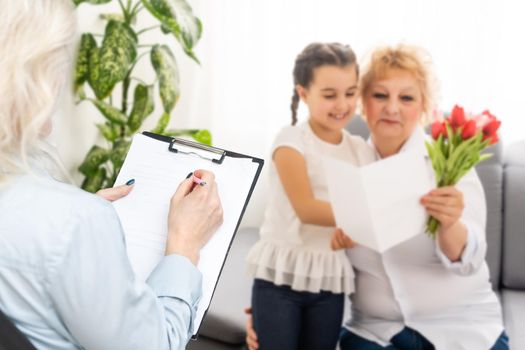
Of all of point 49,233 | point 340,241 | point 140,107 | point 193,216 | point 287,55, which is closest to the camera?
point 49,233

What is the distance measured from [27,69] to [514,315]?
1.74 metres

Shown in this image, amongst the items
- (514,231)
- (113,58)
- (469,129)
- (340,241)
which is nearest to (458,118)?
(469,129)

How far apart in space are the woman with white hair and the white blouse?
97 centimetres

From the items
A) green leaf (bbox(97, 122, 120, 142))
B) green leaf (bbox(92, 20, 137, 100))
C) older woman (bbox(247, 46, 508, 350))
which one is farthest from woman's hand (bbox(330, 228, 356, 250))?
green leaf (bbox(97, 122, 120, 142))

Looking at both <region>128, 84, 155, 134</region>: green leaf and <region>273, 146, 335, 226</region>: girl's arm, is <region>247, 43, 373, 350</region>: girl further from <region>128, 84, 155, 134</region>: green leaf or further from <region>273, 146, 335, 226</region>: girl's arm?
→ <region>128, 84, 155, 134</region>: green leaf

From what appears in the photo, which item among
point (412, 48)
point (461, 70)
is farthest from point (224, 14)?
point (412, 48)

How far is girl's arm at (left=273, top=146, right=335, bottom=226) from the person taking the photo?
5.22ft

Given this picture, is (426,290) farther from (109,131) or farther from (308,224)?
(109,131)

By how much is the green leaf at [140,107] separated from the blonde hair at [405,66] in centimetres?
86

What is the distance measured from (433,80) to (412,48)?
0.10 metres

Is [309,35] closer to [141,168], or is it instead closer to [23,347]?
[141,168]

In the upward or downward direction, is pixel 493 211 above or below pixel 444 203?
below

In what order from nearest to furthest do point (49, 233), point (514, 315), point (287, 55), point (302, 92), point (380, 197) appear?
point (49, 233) → point (380, 197) → point (302, 92) → point (514, 315) → point (287, 55)

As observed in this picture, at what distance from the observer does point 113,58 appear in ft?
6.77
